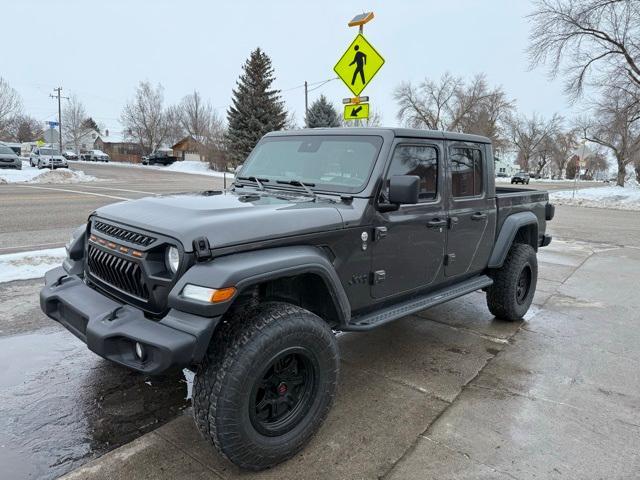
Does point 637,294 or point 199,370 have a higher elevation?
point 199,370

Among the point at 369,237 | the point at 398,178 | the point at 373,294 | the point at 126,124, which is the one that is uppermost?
the point at 126,124

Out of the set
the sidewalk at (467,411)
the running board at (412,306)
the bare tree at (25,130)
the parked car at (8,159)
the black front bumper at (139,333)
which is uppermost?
the bare tree at (25,130)

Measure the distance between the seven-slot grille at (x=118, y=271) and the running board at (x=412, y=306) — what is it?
1.27 meters

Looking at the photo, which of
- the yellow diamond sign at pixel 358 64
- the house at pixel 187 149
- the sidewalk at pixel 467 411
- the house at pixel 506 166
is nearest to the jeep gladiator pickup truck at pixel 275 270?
the sidewalk at pixel 467 411

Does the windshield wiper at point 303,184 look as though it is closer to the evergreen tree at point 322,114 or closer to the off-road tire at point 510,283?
the off-road tire at point 510,283

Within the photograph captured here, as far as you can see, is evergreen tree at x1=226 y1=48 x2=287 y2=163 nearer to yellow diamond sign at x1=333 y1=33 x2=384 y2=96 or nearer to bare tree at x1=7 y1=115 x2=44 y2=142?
yellow diamond sign at x1=333 y1=33 x2=384 y2=96

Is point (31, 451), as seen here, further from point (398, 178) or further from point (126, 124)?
point (126, 124)

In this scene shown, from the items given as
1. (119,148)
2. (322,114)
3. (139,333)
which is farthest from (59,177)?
(119,148)

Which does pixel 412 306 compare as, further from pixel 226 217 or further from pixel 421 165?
pixel 226 217

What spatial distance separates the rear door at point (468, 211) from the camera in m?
3.98

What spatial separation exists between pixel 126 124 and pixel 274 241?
263ft

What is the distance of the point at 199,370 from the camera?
7.95ft

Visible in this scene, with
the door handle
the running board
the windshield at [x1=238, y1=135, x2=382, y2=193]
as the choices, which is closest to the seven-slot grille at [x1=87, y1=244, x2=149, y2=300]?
the running board

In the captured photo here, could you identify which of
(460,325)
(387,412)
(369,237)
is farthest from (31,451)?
(460,325)
